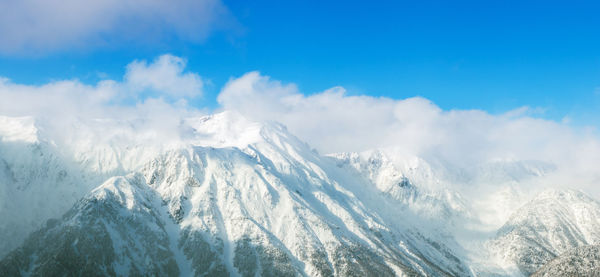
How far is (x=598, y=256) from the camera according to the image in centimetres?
19900

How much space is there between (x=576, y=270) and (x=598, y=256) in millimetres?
15200

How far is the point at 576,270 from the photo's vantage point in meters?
Result: 196
